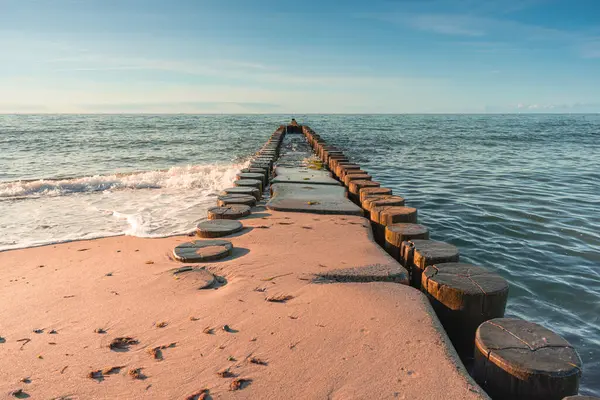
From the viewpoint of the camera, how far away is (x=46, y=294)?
3.92 meters

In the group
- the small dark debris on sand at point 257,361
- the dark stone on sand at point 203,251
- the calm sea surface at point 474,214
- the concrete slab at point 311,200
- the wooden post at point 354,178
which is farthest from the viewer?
the wooden post at point 354,178

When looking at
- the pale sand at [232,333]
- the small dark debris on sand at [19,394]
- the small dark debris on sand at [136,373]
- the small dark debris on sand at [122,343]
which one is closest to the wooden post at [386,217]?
the pale sand at [232,333]

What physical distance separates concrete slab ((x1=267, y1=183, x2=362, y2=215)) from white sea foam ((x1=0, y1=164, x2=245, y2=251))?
1.57 m

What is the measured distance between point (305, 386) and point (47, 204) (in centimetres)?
900

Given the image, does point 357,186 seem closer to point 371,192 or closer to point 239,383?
point 371,192

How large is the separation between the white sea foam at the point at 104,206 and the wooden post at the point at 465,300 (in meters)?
4.50

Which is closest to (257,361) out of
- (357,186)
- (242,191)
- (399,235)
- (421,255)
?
(421,255)

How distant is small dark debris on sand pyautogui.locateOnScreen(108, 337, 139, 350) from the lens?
9.64ft

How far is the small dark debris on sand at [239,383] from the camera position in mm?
2467

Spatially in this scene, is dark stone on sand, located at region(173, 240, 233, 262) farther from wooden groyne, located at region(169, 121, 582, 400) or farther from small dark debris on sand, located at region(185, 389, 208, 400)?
small dark debris on sand, located at region(185, 389, 208, 400)

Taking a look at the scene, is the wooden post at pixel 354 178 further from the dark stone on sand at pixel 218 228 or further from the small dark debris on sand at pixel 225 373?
the small dark debris on sand at pixel 225 373

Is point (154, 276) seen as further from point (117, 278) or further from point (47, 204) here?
point (47, 204)

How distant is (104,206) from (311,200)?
4827 mm

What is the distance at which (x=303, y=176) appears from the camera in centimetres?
995
